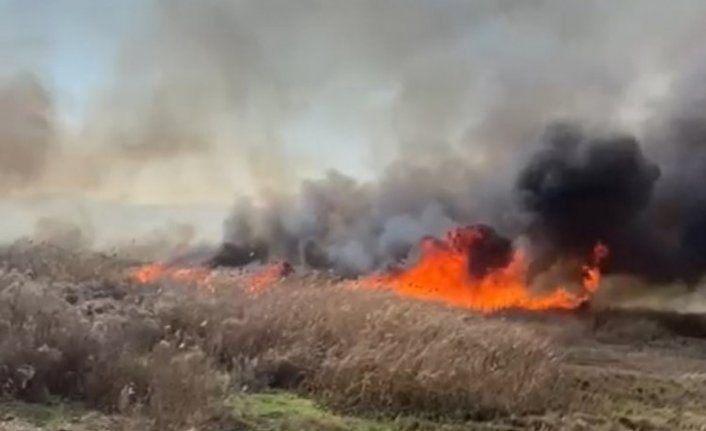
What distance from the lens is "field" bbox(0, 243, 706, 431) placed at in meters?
7.80

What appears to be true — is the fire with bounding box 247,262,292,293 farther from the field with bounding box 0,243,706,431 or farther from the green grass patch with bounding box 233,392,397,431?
the green grass patch with bounding box 233,392,397,431

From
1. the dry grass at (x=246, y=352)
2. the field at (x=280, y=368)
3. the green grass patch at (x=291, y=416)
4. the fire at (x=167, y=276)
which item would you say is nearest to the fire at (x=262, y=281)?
the field at (x=280, y=368)

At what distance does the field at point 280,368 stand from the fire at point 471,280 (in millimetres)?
9070

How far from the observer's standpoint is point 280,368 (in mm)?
9461

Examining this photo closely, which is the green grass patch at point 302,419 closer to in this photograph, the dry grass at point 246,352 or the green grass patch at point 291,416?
the green grass patch at point 291,416

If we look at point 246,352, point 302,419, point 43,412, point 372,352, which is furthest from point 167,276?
point 302,419

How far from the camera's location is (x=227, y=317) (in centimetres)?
1046

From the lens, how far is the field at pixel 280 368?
307 inches

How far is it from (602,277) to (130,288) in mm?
19772

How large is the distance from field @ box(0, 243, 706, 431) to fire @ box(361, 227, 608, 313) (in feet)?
29.8

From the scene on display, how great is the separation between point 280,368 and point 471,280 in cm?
1512

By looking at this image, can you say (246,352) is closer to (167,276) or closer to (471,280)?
(167,276)

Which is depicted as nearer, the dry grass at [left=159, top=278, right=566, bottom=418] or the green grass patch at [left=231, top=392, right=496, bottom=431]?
the green grass patch at [left=231, top=392, right=496, bottom=431]

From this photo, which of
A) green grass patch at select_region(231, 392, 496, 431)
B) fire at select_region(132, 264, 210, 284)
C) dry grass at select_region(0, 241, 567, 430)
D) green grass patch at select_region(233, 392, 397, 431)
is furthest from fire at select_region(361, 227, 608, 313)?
green grass patch at select_region(233, 392, 397, 431)
